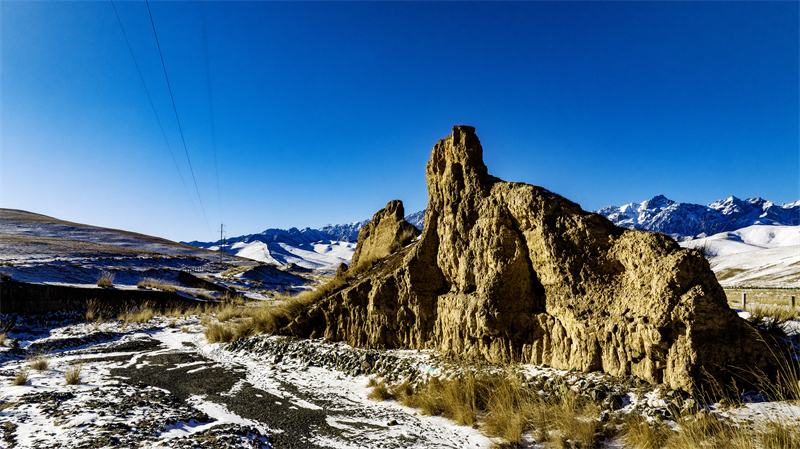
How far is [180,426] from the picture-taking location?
19.1ft

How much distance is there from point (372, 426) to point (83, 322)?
19.5 m

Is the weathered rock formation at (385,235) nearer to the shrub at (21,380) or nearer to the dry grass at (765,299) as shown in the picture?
the shrub at (21,380)

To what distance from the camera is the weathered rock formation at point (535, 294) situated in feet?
16.0

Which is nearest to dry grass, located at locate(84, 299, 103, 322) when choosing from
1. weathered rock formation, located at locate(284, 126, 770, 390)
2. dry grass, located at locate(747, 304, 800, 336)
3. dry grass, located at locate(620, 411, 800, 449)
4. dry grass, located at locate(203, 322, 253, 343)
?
dry grass, located at locate(203, 322, 253, 343)

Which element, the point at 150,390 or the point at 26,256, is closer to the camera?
the point at 150,390

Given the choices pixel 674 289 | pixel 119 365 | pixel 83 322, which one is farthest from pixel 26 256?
pixel 674 289

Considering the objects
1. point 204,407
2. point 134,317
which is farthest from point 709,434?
point 134,317

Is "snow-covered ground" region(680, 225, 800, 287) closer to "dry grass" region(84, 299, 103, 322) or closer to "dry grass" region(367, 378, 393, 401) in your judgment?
"dry grass" region(367, 378, 393, 401)

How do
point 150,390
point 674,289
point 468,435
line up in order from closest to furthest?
1. point 674,289
2. point 468,435
3. point 150,390

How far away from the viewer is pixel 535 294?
707cm

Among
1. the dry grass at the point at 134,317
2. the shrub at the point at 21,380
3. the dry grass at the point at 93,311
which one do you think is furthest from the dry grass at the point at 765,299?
the dry grass at the point at 93,311

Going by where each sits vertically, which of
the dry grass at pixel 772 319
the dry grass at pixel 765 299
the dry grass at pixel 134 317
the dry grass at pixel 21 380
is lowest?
the dry grass at pixel 134 317

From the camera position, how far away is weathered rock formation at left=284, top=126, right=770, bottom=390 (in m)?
4.88

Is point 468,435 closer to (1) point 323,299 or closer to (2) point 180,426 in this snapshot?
(2) point 180,426
